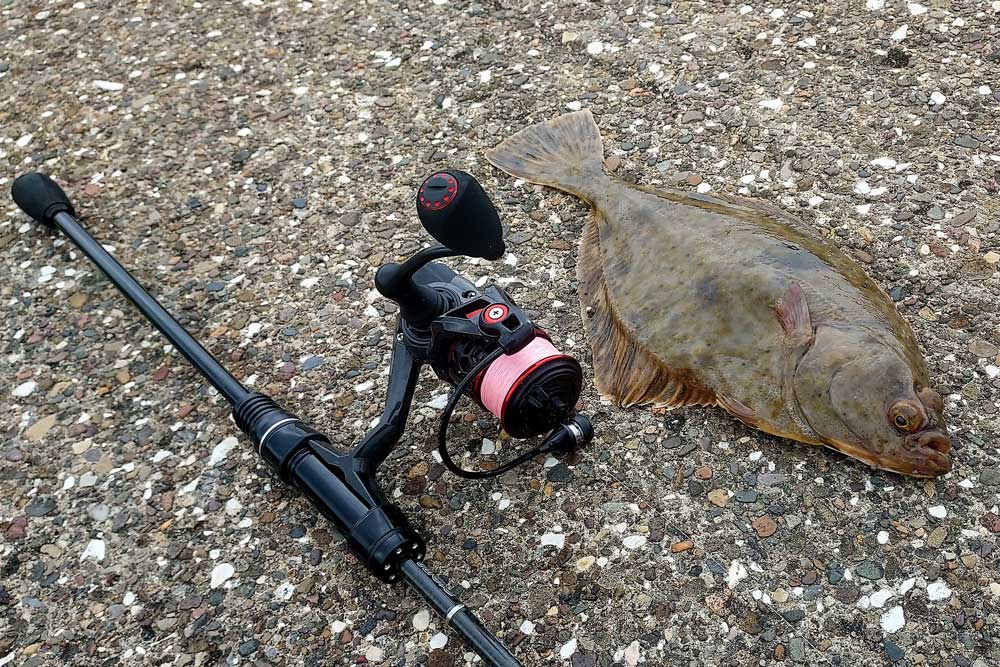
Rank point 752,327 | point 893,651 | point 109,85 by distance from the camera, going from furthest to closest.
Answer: point 109,85 → point 752,327 → point 893,651

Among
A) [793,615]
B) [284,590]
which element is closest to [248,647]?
[284,590]

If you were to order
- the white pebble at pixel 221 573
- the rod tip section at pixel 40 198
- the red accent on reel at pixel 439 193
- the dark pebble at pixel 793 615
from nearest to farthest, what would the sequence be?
the red accent on reel at pixel 439 193, the dark pebble at pixel 793 615, the white pebble at pixel 221 573, the rod tip section at pixel 40 198

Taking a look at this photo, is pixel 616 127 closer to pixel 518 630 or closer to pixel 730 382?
pixel 730 382

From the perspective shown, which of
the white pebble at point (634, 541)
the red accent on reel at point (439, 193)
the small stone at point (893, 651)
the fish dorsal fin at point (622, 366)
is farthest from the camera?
the fish dorsal fin at point (622, 366)

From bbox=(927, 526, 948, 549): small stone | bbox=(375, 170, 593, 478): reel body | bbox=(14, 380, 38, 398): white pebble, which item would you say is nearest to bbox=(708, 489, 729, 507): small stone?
bbox=(375, 170, 593, 478): reel body

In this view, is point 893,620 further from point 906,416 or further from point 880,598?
point 906,416

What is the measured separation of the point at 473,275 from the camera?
11.4ft

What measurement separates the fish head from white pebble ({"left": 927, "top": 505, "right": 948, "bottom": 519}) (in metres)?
0.11

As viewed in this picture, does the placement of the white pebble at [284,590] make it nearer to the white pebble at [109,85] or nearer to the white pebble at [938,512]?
the white pebble at [938,512]

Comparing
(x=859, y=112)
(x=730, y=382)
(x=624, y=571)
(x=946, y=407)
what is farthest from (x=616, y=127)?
(x=624, y=571)

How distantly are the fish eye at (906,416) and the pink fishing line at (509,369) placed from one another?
3.03 ft

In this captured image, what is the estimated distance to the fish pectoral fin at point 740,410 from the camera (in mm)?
2725

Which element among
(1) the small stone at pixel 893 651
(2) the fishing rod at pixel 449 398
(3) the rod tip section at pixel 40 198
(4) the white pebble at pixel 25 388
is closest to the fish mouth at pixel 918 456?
(1) the small stone at pixel 893 651

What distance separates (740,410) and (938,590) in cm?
71
